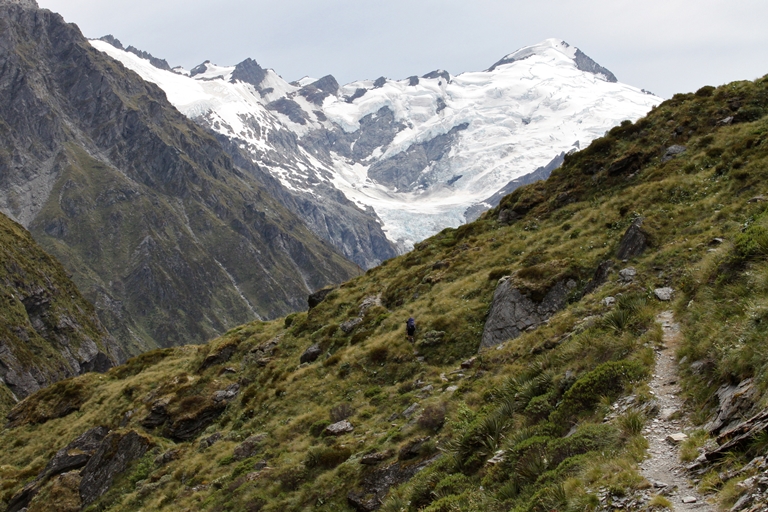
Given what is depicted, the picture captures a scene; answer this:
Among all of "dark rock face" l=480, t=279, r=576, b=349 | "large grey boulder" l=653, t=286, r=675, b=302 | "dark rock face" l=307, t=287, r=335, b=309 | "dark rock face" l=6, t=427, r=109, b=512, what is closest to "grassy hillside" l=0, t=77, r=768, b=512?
"large grey boulder" l=653, t=286, r=675, b=302

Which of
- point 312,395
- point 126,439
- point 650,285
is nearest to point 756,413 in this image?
point 650,285

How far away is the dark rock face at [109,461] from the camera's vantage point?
29844mm

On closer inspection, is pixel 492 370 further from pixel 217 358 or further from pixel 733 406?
pixel 217 358

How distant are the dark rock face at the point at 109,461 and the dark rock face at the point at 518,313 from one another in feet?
72.1

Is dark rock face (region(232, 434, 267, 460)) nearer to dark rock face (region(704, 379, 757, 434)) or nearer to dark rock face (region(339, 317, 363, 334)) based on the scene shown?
dark rock face (region(339, 317, 363, 334))

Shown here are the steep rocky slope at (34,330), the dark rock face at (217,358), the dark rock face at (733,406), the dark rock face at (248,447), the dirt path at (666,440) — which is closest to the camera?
the dirt path at (666,440)

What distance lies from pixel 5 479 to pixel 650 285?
41.8 metres

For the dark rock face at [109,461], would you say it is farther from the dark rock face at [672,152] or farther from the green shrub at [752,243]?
the dark rock face at [672,152]

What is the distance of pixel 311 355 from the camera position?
1353 inches

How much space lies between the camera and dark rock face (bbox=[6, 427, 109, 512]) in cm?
3200

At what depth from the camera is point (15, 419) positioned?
157ft

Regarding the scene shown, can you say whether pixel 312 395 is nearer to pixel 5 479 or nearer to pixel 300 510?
pixel 300 510

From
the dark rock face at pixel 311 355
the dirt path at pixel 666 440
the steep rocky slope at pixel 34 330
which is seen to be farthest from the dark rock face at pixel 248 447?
the steep rocky slope at pixel 34 330

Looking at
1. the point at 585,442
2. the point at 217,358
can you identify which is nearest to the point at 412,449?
the point at 585,442
